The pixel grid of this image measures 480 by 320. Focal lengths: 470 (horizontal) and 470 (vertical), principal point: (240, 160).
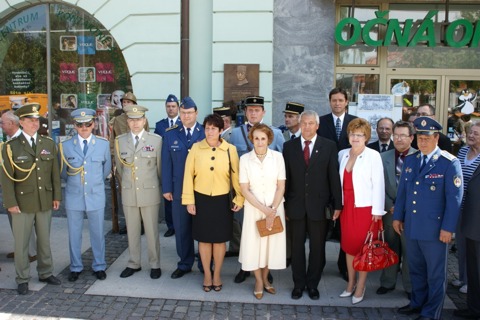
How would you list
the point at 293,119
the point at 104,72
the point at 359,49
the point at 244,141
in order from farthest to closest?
the point at 104,72, the point at 359,49, the point at 293,119, the point at 244,141

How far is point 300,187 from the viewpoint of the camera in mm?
4855

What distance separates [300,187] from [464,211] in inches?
61.6

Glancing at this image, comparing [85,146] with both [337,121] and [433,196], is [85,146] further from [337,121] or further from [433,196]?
[433,196]

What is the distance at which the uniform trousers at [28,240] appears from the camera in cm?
506

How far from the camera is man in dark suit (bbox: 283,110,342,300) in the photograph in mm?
4805

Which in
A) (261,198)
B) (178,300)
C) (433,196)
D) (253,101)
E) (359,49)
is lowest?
(178,300)

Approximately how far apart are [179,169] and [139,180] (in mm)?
471

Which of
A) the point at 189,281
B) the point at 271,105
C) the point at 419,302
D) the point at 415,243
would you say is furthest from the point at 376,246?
the point at 271,105

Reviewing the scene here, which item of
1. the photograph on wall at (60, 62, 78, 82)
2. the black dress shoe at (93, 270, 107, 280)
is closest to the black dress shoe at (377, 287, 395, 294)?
the black dress shoe at (93, 270, 107, 280)

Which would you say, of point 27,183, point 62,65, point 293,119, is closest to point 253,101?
point 293,119

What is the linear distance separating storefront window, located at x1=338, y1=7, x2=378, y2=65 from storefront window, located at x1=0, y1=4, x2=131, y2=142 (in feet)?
13.5

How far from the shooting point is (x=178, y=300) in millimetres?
4895

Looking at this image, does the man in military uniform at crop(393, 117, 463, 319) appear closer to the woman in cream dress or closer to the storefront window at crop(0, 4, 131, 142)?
the woman in cream dress

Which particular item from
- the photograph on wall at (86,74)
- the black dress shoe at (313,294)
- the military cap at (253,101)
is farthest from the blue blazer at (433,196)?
the photograph on wall at (86,74)
